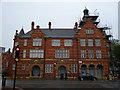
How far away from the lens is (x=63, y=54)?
149 feet

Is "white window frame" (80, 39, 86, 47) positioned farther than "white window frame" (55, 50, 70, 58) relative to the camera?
Yes

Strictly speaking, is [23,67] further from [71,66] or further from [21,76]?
[71,66]

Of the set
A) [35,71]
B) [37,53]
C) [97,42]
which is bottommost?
[35,71]

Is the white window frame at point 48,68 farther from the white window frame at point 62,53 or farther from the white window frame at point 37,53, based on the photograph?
the white window frame at point 62,53

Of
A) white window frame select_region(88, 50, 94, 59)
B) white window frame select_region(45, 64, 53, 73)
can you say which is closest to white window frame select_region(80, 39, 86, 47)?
white window frame select_region(88, 50, 94, 59)

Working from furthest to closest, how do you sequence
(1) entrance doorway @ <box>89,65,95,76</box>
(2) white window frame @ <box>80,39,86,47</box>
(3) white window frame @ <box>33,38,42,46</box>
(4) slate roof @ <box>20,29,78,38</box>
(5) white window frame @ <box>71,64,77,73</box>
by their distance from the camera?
(4) slate roof @ <box>20,29,78,38</box> → (2) white window frame @ <box>80,39,86,47</box> → (3) white window frame @ <box>33,38,42,46</box> → (1) entrance doorway @ <box>89,65,95,76</box> → (5) white window frame @ <box>71,64,77,73</box>

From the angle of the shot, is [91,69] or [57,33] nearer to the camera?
[91,69]

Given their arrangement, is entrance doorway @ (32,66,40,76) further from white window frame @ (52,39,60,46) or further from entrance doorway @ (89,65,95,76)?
entrance doorway @ (89,65,95,76)

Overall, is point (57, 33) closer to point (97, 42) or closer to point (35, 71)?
point (97, 42)

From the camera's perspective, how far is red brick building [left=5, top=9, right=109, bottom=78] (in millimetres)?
44344

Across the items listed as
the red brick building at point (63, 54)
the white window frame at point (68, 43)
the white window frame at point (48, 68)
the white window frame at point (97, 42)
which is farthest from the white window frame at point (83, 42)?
the white window frame at point (48, 68)

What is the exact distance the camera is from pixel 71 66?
146 ft

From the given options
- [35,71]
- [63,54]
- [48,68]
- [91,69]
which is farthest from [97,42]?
[35,71]

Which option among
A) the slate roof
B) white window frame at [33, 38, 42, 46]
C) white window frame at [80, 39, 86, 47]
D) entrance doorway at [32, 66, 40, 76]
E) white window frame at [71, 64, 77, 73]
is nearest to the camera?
white window frame at [71, 64, 77, 73]
